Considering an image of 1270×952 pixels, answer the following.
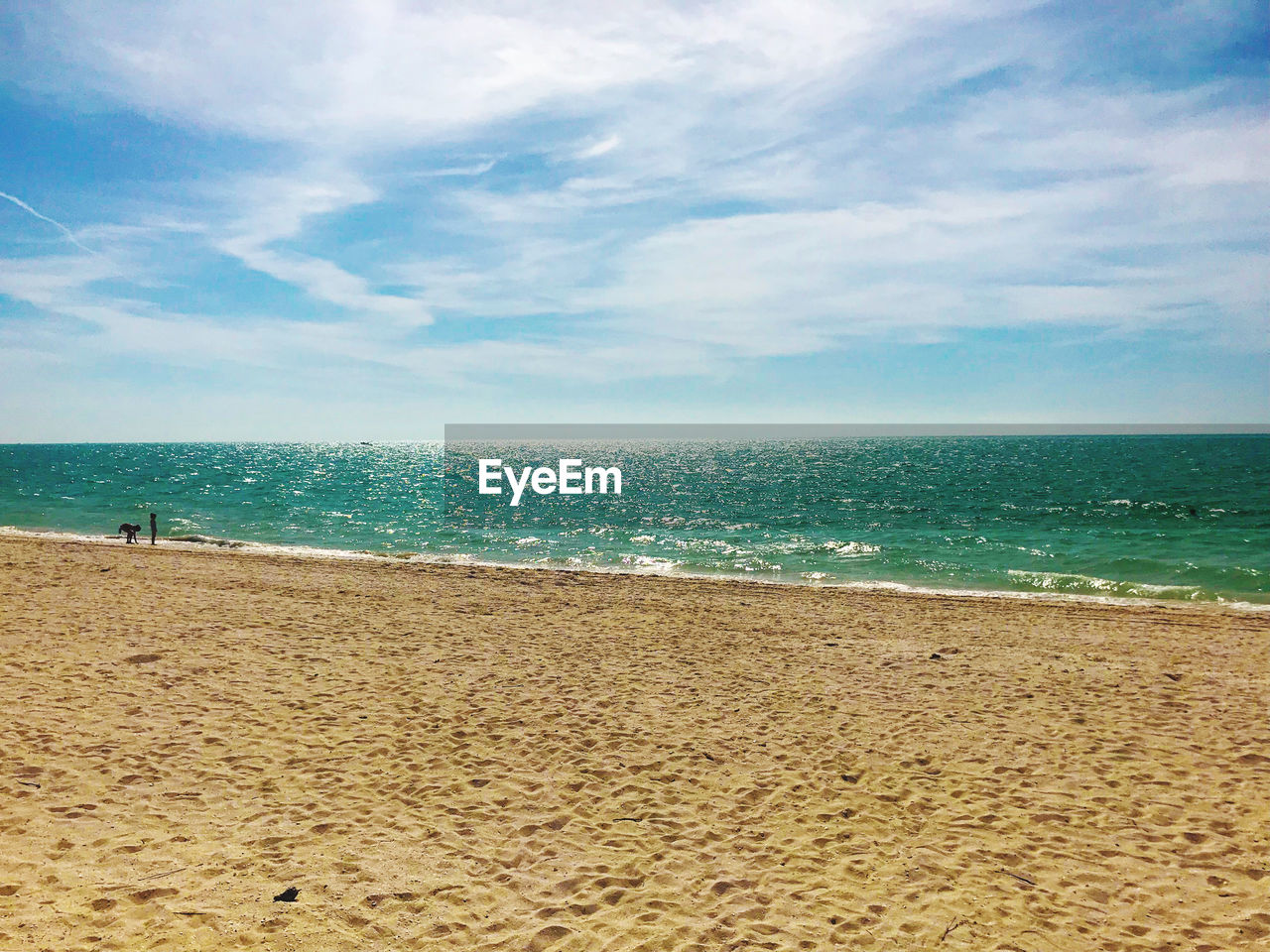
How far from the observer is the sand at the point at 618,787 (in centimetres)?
627

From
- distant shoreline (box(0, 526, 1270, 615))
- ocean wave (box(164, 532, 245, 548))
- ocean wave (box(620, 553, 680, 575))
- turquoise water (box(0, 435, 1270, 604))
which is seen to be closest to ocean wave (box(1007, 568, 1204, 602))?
turquoise water (box(0, 435, 1270, 604))

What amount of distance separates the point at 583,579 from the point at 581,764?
14.6 metres

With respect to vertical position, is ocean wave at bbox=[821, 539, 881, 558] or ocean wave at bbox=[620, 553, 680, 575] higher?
ocean wave at bbox=[821, 539, 881, 558]

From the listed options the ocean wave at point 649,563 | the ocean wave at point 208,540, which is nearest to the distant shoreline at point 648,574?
the ocean wave at point 208,540

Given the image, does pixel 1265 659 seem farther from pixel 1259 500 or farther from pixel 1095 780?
pixel 1259 500

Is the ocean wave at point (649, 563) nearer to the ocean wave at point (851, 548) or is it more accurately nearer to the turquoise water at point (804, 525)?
the turquoise water at point (804, 525)

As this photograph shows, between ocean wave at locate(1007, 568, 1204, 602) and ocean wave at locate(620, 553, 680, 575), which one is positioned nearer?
ocean wave at locate(1007, 568, 1204, 602)

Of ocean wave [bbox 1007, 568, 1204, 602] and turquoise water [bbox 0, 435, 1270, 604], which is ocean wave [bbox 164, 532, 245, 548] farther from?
ocean wave [bbox 1007, 568, 1204, 602]
